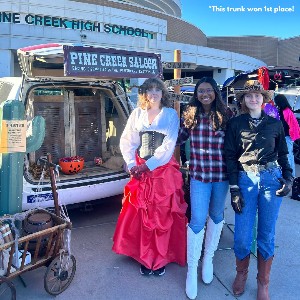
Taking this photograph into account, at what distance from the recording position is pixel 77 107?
5129mm

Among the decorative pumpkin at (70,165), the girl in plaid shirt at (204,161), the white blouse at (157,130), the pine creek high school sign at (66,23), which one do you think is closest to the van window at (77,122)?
the decorative pumpkin at (70,165)

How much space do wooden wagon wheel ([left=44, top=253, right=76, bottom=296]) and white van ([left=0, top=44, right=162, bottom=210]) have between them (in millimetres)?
1007

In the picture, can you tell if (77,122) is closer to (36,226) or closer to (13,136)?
(13,136)

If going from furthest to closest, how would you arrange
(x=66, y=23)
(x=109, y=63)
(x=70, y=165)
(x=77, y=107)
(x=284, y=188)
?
(x=66, y=23) < (x=77, y=107) < (x=70, y=165) < (x=109, y=63) < (x=284, y=188)

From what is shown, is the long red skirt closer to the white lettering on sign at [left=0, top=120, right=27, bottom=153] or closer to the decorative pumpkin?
the white lettering on sign at [left=0, top=120, right=27, bottom=153]

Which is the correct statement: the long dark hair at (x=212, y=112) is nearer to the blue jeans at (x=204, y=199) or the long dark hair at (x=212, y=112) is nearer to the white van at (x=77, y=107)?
the blue jeans at (x=204, y=199)

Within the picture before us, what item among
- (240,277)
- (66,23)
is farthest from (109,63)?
(66,23)

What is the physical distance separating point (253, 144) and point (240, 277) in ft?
3.79

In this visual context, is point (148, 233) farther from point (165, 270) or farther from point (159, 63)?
point (159, 63)

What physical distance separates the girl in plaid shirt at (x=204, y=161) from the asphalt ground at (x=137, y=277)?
0.27 m

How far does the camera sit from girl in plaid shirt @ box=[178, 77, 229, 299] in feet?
9.89

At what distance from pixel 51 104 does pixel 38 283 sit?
254cm

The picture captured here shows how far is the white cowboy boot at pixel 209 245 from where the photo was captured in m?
3.19

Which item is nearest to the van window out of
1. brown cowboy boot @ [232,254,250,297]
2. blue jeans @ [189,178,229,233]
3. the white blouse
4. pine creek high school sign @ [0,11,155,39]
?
the white blouse
